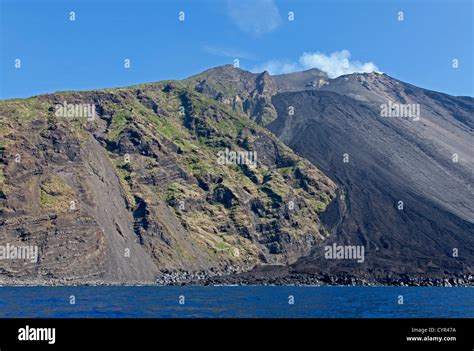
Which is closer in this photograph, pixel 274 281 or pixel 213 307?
pixel 213 307

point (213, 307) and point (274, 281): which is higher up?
point (213, 307)

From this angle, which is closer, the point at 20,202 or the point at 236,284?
the point at 20,202

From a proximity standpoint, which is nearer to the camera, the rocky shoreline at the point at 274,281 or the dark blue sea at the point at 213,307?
the dark blue sea at the point at 213,307

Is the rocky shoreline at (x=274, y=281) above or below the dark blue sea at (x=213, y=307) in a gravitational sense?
below

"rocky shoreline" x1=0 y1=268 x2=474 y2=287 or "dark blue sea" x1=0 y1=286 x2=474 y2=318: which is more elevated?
"dark blue sea" x1=0 y1=286 x2=474 y2=318

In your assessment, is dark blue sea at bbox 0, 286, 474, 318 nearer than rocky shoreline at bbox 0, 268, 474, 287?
Yes

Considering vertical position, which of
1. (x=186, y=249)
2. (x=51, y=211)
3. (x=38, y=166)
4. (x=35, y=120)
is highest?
(x=35, y=120)
